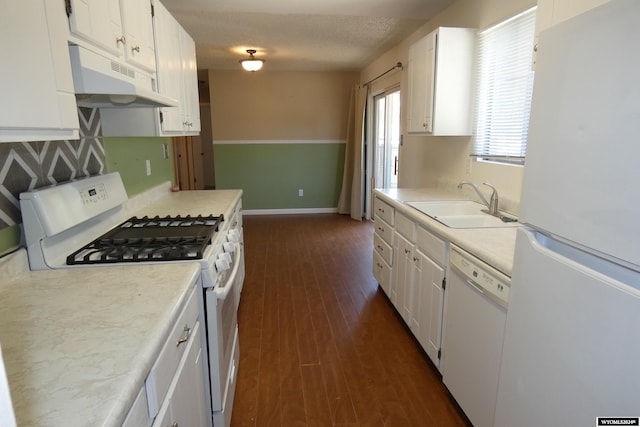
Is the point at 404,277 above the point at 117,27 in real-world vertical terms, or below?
below

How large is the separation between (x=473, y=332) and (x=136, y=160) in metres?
2.34

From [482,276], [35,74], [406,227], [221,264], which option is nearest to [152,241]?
[221,264]

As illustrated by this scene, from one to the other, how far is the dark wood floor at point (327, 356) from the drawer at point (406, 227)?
718 mm

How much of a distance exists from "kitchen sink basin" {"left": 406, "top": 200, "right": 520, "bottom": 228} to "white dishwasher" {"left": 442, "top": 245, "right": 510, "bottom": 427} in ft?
1.37

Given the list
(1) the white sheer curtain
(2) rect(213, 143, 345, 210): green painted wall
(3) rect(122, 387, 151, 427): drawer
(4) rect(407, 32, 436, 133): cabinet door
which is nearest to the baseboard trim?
(2) rect(213, 143, 345, 210): green painted wall

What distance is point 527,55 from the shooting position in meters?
2.24

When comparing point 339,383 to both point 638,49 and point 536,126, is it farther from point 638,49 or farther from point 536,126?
point 638,49

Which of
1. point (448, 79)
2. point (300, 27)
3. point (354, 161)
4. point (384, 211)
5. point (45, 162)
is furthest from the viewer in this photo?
point (354, 161)

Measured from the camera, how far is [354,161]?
6.16 metres

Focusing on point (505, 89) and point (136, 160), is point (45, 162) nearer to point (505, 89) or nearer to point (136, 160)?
point (136, 160)

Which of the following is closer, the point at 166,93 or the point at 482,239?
the point at 482,239

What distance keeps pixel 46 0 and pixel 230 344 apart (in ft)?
5.17

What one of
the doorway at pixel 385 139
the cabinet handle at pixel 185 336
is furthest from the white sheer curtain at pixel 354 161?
the cabinet handle at pixel 185 336

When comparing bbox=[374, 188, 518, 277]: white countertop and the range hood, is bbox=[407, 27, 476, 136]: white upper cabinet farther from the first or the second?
the range hood
